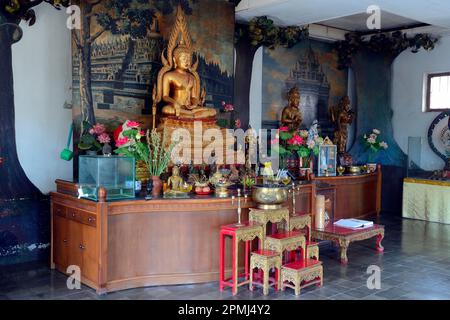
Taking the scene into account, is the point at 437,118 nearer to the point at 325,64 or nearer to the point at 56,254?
the point at 325,64

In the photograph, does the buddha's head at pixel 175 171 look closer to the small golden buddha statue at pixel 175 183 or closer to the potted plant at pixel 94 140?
the small golden buddha statue at pixel 175 183

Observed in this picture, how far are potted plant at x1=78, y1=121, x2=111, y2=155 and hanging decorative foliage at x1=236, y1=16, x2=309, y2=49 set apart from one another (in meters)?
3.15

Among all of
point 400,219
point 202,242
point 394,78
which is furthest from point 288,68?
point 202,242

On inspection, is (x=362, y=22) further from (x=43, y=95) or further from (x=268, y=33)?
(x=43, y=95)

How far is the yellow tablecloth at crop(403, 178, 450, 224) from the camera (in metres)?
8.31

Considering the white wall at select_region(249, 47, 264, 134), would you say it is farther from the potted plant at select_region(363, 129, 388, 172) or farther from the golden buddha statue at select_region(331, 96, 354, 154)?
the potted plant at select_region(363, 129, 388, 172)

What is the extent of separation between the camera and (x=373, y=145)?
9.23 metres

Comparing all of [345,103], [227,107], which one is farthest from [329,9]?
[345,103]

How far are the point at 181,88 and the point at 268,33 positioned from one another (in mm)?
1953

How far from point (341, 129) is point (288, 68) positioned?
161 cm

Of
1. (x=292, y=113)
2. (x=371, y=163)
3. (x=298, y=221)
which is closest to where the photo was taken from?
(x=298, y=221)

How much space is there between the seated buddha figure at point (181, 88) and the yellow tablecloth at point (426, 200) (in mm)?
4400

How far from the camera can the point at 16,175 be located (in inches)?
222

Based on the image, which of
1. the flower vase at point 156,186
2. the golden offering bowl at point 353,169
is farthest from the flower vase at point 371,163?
the flower vase at point 156,186
